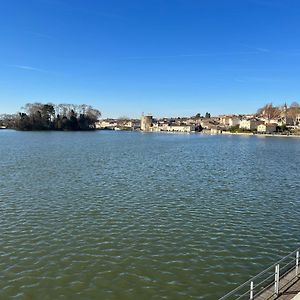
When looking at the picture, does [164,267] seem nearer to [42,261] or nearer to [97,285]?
[97,285]

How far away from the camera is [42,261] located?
49.3 feet

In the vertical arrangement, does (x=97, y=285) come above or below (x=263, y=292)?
below

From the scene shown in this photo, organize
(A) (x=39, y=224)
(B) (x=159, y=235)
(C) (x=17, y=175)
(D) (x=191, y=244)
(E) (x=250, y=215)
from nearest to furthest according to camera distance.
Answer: (D) (x=191, y=244), (B) (x=159, y=235), (A) (x=39, y=224), (E) (x=250, y=215), (C) (x=17, y=175)

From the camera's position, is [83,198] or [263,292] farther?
[83,198]

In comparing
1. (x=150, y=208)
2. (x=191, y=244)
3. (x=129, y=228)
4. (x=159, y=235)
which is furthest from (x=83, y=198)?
(x=191, y=244)

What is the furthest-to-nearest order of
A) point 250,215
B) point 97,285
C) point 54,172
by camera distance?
point 54,172 < point 250,215 < point 97,285

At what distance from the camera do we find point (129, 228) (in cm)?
1962

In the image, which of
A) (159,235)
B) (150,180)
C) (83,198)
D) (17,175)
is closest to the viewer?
(159,235)

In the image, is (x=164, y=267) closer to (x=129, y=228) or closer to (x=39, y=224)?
(x=129, y=228)

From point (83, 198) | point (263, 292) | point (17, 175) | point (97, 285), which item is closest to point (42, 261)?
point (97, 285)

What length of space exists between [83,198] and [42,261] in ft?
38.6

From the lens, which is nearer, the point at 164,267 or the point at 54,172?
the point at 164,267

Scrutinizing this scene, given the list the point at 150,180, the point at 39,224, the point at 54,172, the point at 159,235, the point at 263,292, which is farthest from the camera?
the point at 54,172

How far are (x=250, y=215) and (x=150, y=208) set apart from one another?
23.4 feet
